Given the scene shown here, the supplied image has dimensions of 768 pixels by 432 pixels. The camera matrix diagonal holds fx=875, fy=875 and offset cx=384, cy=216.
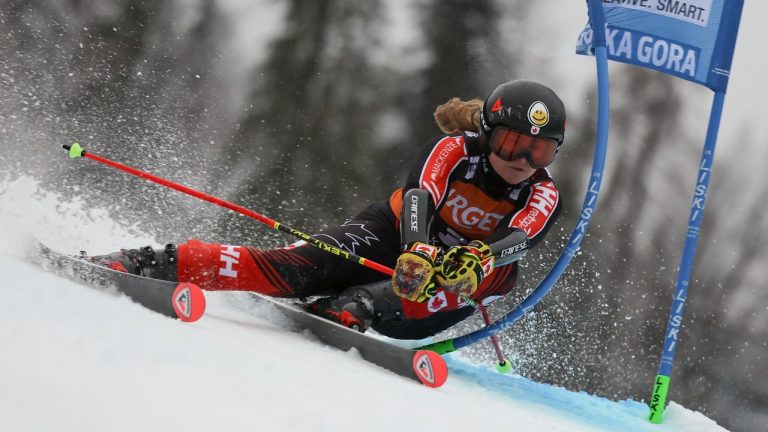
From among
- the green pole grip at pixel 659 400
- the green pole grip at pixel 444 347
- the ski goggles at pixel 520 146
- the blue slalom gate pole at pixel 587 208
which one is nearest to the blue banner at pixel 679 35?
the blue slalom gate pole at pixel 587 208

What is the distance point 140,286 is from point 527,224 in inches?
64.0

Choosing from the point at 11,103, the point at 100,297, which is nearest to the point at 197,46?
the point at 11,103

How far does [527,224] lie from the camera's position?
364 cm

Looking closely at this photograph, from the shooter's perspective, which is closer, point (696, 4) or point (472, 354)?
point (696, 4)

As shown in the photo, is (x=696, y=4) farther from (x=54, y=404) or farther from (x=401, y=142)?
(x=401, y=142)

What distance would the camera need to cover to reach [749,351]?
1198cm

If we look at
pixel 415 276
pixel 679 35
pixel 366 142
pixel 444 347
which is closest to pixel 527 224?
pixel 415 276

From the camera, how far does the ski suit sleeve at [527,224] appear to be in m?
3.56

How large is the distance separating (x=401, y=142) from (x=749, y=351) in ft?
19.7

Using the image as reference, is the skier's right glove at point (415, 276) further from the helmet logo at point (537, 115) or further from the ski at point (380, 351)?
the helmet logo at point (537, 115)

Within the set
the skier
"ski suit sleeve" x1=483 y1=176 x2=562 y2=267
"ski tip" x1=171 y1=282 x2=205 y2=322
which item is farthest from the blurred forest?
"ski tip" x1=171 y1=282 x2=205 y2=322

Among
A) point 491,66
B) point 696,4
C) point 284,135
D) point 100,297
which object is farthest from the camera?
point 491,66

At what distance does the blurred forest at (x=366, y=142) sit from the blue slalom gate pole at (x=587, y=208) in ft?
8.16

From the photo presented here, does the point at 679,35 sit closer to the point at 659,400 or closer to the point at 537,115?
the point at 537,115
